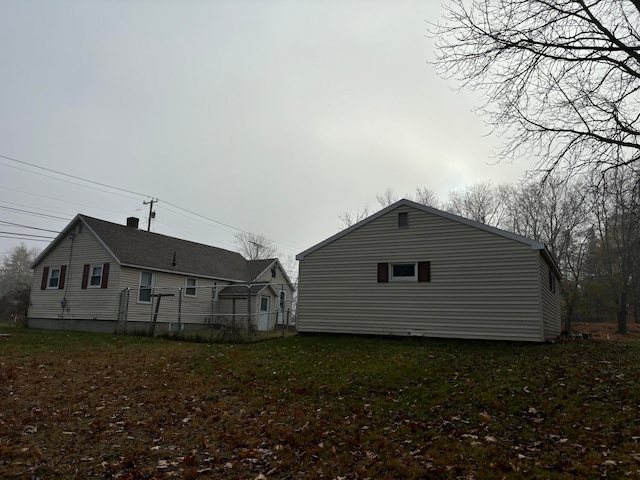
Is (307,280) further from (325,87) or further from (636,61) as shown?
(636,61)

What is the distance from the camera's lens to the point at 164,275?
75.6ft

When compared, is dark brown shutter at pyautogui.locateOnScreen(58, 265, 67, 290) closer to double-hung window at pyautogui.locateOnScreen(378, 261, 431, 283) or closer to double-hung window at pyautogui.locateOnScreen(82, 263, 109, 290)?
double-hung window at pyautogui.locateOnScreen(82, 263, 109, 290)

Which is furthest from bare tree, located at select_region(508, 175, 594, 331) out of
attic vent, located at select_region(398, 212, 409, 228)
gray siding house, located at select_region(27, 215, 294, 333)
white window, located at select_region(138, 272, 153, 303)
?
white window, located at select_region(138, 272, 153, 303)

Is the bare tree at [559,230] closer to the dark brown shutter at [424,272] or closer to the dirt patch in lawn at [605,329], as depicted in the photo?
the dirt patch in lawn at [605,329]

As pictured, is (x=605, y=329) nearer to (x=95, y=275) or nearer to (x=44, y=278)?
(x=95, y=275)

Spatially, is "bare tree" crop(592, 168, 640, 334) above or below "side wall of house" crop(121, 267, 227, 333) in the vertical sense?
above

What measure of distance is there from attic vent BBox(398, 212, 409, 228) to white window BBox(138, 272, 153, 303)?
1338 cm

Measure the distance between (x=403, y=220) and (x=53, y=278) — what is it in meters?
19.8

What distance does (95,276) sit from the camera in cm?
2136

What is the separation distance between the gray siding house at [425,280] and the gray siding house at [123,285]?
17.1 ft

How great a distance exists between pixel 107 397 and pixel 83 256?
1668 centimetres

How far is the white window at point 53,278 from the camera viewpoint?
22.9m

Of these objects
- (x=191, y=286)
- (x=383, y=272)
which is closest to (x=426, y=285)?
(x=383, y=272)

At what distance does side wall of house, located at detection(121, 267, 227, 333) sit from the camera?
68.1 ft
